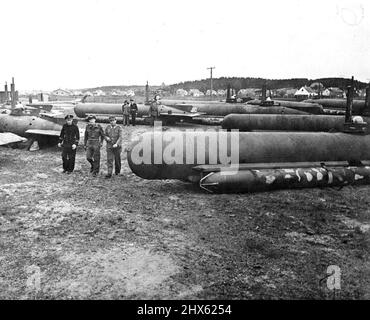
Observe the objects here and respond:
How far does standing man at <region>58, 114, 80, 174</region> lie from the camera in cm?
981

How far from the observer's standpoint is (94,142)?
957 cm

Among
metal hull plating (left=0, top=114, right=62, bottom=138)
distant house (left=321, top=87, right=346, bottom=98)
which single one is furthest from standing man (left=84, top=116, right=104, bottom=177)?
distant house (left=321, top=87, right=346, bottom=98)

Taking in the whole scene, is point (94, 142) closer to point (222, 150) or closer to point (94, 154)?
point (94, 154)

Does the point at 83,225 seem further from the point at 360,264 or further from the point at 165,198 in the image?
the point at 360,264

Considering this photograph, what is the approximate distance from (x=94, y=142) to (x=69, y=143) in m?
0.79

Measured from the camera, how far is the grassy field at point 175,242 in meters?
4.25

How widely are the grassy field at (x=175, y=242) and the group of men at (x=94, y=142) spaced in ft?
3.08

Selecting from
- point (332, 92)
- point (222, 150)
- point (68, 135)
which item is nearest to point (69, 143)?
point (68, 135)

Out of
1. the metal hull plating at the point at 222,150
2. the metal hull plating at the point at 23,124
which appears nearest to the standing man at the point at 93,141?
the metal hull plating at the point at 222,150

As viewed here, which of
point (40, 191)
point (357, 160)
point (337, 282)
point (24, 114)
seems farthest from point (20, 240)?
point (24, 114)

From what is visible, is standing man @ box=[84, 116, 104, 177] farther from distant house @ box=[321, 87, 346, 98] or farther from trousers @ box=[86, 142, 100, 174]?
distant house @ box=[321, 87, 346, 98]

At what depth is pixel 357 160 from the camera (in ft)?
30.6

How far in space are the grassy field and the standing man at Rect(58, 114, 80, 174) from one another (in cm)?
108

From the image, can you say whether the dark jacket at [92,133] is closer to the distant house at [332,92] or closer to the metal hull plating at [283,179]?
the metal hull plating at [283,179]
